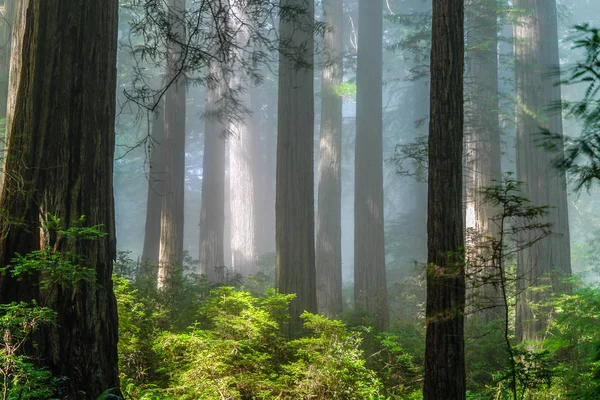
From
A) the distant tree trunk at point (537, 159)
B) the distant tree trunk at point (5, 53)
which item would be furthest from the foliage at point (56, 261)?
the distant tree trunk at point (5, 53)

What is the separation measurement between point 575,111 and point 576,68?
1.03ft

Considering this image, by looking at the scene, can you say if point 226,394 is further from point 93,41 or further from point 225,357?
point 93,41

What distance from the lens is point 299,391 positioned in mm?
5684

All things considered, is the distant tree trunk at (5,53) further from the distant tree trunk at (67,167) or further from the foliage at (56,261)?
the foliage at (56,261)

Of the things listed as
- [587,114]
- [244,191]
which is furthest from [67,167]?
[244,191]

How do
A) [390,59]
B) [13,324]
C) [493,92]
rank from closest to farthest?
[13,324] → [493,92] → [390,59]

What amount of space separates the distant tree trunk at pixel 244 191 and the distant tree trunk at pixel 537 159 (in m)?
14.8

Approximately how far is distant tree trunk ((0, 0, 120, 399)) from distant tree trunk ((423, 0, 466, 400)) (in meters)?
3.25

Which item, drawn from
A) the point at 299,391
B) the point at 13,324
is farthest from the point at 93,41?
the point at 299,391

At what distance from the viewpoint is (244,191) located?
3030cm

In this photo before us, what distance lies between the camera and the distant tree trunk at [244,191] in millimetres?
27625

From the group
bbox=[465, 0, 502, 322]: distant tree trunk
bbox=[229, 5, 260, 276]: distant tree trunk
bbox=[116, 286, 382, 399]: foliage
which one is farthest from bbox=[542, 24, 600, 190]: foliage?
bbox=[229, 5, 260, 276]: distant tree trunk

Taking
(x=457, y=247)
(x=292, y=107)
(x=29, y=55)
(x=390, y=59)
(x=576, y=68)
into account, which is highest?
(x=390, y=59)

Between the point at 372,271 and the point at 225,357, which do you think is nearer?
the point at 225,357
